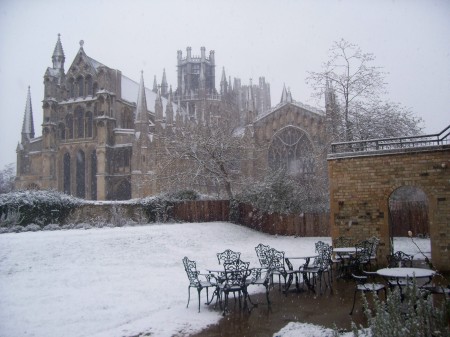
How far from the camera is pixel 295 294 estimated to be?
10.8 metres

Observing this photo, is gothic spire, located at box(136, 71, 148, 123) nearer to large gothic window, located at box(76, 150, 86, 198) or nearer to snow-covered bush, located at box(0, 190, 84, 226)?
large gothic window, located at box(76, 150, 86, 198)

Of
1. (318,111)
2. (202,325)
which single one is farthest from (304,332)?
Answer: (318,111)

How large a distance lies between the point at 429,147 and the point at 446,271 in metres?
3.83

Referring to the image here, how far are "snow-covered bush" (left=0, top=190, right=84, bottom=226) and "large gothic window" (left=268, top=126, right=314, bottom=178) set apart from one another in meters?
21.8

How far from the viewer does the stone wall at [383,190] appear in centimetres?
1316

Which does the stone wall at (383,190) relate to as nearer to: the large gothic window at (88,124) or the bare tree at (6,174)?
the large gothic window at (88,124)

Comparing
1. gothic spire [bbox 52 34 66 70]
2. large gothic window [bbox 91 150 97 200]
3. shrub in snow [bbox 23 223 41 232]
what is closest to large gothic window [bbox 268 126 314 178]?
large gothic window [bbox 91 150 97 200]

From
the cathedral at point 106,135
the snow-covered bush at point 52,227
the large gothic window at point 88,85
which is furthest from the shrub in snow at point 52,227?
the large gothic window at point 88,85

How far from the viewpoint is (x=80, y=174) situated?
48000 mm

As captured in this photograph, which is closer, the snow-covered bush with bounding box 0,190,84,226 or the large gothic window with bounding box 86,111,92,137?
the snow-covered bush with bounding box 0,190,84,226

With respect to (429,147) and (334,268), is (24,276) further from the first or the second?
(429,147)

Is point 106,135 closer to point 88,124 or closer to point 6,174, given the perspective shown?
point 88,124


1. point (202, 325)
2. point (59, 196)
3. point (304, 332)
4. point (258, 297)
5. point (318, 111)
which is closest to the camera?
point (304, 332)

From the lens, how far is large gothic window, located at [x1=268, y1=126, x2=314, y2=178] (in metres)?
39.2
